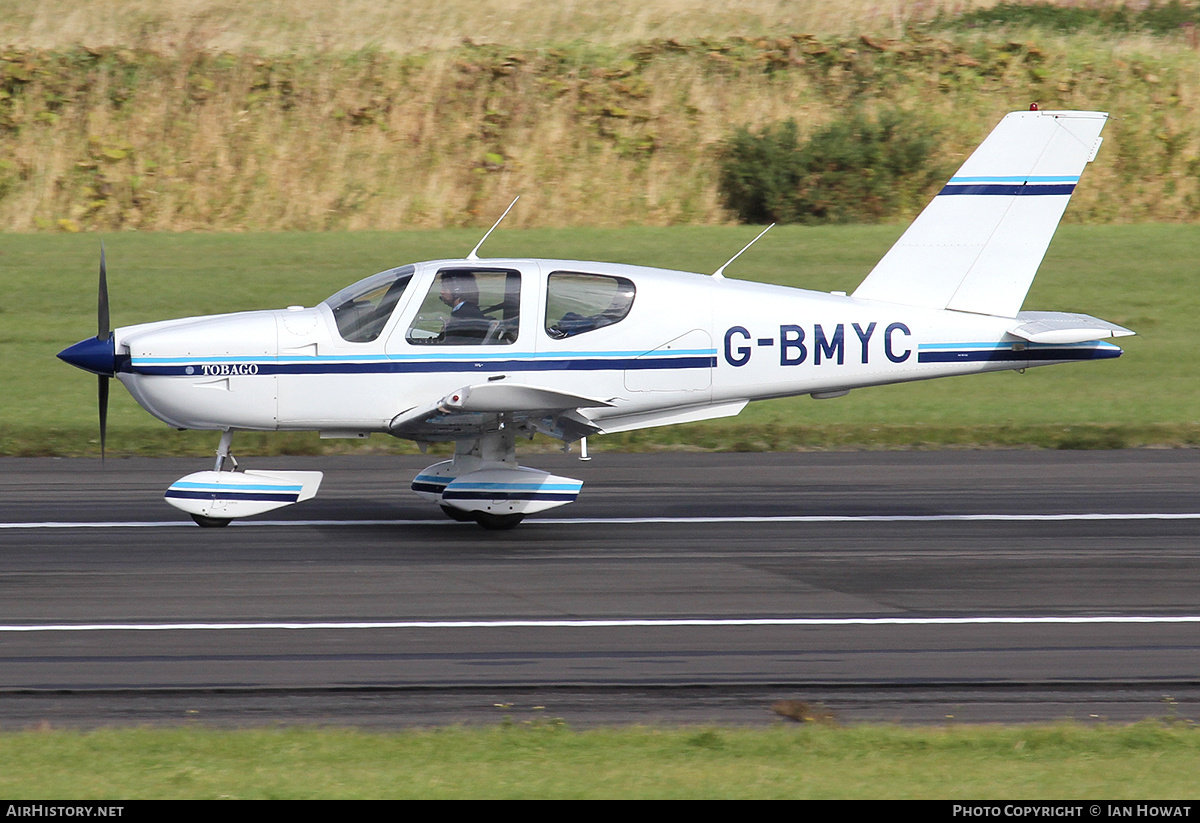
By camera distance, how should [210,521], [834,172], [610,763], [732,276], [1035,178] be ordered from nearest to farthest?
[610,763], [210,521], [1035,178], [732,276], [834,172]

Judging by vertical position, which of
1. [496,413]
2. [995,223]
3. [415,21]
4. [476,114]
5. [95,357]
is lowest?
[496,413]

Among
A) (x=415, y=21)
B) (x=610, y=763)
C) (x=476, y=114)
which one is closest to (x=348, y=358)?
(x=610, y=763)

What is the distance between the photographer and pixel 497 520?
10.7 m

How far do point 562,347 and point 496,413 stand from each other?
0.70 meters

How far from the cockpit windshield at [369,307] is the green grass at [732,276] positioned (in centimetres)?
434

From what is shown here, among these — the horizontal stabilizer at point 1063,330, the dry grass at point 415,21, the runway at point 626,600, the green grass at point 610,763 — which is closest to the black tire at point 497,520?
the runway at point 626,600

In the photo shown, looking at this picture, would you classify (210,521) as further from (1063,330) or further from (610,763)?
(1063,330)

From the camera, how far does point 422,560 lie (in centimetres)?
980

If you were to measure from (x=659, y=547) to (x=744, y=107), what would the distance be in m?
21.1

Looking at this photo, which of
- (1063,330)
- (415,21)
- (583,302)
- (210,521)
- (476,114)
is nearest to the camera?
(583,302)

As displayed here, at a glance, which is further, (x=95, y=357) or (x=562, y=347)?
(x=562, y=347)

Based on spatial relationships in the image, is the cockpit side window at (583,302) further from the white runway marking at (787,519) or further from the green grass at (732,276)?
the green grass at (732,276)

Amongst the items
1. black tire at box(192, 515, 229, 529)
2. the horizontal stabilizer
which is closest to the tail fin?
the horizontal stabilizer

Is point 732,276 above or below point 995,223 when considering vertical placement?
below
